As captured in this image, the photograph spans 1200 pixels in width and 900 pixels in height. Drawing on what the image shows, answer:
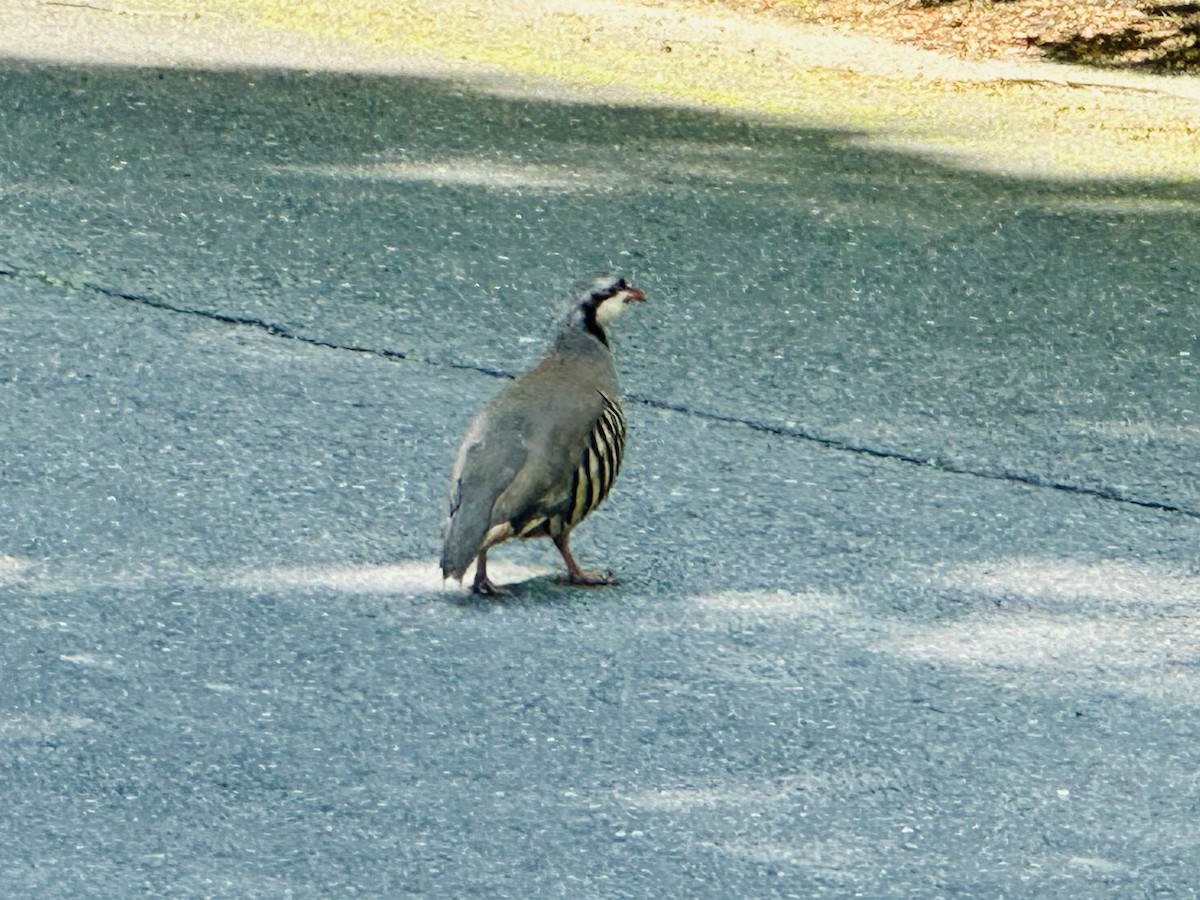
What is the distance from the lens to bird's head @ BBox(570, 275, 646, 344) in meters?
5.38

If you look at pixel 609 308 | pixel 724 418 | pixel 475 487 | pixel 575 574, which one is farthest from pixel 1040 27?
pixel 475 487

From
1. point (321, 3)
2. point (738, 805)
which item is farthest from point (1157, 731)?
point (321, 3)

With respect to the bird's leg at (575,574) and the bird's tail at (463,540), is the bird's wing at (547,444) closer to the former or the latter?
the bird's tail at (463,540)

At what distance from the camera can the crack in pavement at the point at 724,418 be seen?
5875mm

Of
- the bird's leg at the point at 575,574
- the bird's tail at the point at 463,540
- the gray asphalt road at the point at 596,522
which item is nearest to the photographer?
the gray asphalt road at the point at 596,522

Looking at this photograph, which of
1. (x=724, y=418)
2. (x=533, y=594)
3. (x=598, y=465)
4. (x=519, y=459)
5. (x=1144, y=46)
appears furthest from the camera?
(x=1144, y=46)

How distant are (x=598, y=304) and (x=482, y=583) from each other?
751 mm

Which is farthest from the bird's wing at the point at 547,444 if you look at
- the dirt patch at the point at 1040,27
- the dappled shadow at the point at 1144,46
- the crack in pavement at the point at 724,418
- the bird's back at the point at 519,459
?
the dappled shadow at the point at 1144,46

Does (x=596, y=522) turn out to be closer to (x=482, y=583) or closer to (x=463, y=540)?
(x=482, y=583)

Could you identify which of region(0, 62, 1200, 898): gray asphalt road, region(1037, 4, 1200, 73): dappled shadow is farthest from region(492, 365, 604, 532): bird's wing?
region(1037, 4, 1200, 73): dappled shadow

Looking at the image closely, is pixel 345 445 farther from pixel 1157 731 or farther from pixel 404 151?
pixel 404 151

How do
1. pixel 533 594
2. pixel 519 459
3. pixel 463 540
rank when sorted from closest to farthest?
1. pixel 463 540
2. pixel 519 459
3. pixel 533 594

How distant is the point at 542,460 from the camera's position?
4891mm

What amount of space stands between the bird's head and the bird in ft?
0.12
